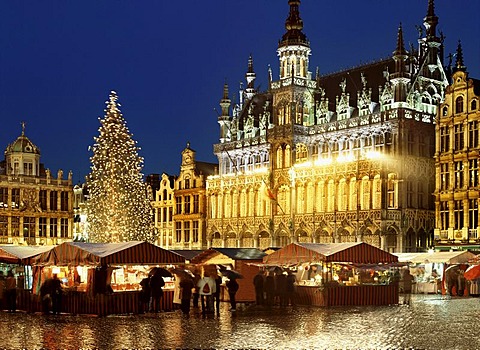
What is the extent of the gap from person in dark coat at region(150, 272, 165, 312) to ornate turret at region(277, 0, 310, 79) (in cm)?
4202

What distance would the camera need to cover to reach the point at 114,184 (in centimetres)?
5447

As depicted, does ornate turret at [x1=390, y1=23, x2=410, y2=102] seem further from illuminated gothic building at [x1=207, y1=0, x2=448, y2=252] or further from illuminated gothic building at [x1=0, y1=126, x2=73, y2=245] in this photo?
illuminated gothic building at [x1=0, y1=126, x2=73, y2=245]

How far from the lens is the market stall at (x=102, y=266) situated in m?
28.4

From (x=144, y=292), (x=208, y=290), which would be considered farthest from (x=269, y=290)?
(x=144, y=292)

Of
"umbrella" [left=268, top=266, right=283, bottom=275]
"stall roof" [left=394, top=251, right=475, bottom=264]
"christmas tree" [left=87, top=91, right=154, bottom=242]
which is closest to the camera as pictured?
"umbrella" [left=268, top=266, right=283, bottom=275]

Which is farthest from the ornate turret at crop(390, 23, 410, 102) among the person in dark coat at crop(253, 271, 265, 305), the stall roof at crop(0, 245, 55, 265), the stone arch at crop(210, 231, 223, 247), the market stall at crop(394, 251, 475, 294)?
the stall roof at crop(0, 245, 55, 265)

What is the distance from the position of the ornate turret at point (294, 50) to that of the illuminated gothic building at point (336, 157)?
0.08m

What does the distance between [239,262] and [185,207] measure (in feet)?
152

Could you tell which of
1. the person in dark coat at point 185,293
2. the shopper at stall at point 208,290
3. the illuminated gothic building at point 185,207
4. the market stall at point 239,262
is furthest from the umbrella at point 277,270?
the illuminated gothic building at point 185,207

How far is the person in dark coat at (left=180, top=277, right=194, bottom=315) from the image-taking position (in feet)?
95.5

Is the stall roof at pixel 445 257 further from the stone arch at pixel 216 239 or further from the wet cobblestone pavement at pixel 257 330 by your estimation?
the stone arch at pixel 216 239

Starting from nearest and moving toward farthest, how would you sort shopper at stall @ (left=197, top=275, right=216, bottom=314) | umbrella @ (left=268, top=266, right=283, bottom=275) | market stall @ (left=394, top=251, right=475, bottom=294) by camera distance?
shopper at stall @ (left=197, top=275, right=216, bottom=314), umbrella @ (left=268, top=266, right=283, bottom=275), market stall @ (left=394, top=251, right=475, bottom=294)

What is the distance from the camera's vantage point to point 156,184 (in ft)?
324

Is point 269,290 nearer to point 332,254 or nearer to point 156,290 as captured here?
point 332,254
